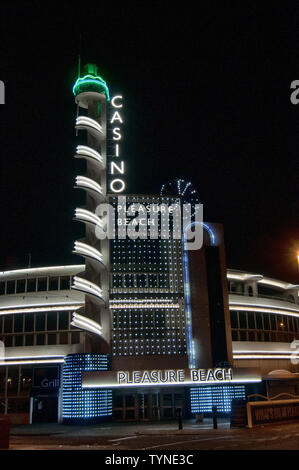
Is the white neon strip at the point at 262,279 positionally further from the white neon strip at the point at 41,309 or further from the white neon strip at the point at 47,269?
the white neon strip at the point at 41,309

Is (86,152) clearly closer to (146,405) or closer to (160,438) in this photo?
Answer: (146,405)

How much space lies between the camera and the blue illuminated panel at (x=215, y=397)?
34.6 meters

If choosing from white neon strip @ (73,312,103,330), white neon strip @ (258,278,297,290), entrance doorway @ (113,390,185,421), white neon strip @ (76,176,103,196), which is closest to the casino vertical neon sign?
white neon strip @ (76,176,103,196)

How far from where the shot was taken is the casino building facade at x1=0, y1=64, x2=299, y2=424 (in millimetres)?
32969

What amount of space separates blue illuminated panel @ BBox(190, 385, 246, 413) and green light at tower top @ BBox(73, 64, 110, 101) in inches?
978

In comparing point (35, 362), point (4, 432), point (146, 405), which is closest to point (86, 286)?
point (35, 362)

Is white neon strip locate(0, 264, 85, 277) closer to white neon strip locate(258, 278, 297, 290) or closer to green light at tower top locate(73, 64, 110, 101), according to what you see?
green light at tower top locate(73, 64, 110, 101)

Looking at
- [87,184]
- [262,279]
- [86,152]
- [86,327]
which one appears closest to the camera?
[86,327]

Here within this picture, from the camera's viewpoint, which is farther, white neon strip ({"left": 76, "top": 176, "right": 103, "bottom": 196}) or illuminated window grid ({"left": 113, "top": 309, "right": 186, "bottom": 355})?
white neon strip ({"left": 76, "top": 176, "right": 103, "bottom": 196})

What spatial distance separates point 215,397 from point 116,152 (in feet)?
64.8

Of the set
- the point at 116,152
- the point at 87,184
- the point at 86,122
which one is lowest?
the point at 87,184

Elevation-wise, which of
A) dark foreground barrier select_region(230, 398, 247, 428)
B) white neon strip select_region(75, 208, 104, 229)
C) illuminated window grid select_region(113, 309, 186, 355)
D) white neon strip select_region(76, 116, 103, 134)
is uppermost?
white neon strip select_region(76, 116, 103, 134)

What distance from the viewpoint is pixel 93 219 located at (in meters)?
36.2
